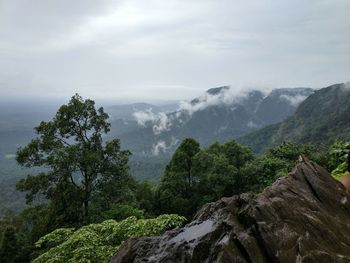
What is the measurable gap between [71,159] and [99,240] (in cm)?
1997

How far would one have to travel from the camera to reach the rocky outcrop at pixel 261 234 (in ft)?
34.7

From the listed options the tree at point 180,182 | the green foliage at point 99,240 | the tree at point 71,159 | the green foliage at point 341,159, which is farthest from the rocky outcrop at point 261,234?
the tree at point 180,182

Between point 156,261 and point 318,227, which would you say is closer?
point 156,261

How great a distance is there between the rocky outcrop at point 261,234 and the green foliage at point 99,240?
5.94 m

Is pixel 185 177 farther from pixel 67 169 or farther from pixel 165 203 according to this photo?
pixel 67 169

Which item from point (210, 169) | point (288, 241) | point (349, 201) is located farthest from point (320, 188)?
point (210, 169)

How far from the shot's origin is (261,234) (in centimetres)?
1096

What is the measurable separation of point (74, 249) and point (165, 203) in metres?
41.2

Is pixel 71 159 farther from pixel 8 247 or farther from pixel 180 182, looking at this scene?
pixel 8 247

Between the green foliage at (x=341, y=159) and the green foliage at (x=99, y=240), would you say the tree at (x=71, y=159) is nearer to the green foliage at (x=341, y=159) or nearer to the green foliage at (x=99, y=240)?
the green foliage at (x=99, y=240)

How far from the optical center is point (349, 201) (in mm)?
14734

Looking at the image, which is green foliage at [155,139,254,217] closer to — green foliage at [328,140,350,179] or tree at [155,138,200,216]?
tree at [155,138,200,216]

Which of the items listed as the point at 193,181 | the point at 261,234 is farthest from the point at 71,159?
the point at 261,234

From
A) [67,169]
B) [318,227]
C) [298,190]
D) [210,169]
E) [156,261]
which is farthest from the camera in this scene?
[210,169]
